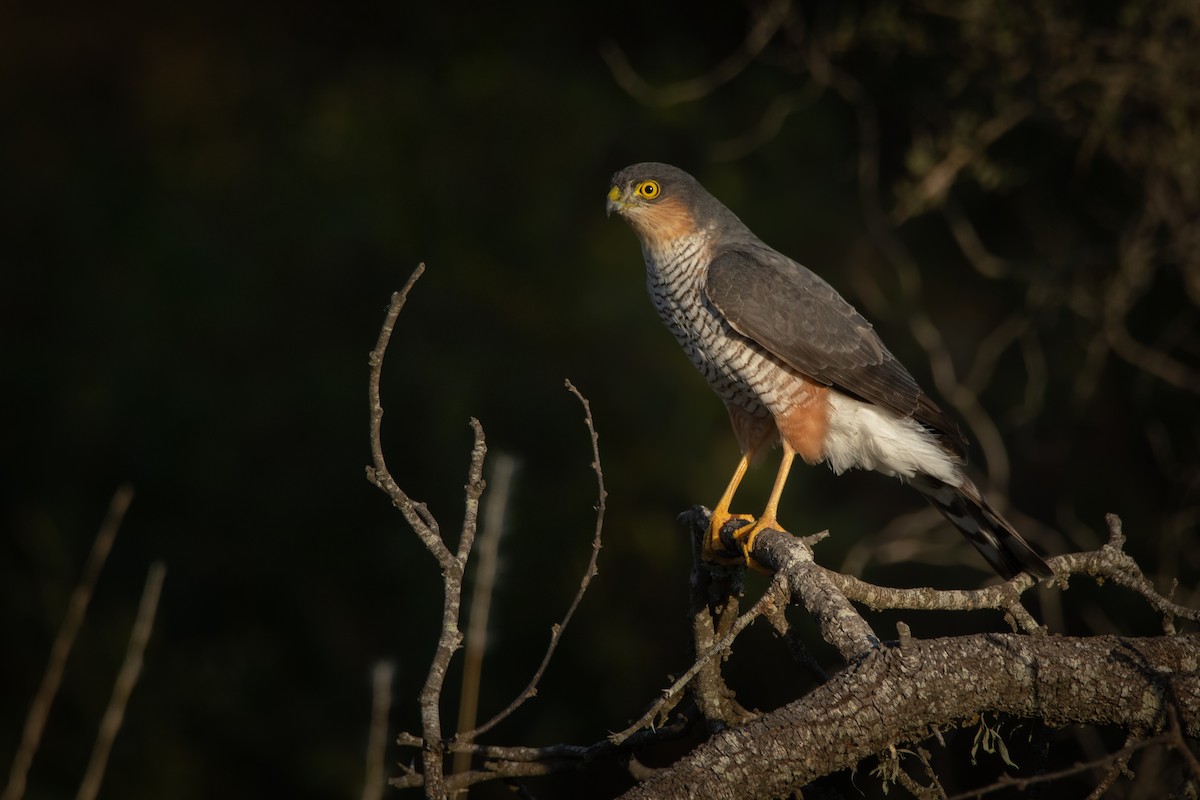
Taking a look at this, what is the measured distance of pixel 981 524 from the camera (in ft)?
11.4

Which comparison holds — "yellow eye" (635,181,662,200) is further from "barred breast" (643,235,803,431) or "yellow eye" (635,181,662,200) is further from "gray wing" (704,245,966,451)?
"gray wing" (704,245,966,451)

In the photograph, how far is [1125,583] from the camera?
6.93ft

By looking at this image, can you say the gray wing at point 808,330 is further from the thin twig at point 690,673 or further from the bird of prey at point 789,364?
the thin twig at point 690,673

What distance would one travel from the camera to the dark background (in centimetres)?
548

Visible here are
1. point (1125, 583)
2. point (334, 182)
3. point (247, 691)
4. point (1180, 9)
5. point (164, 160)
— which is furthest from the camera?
point (164, 160)

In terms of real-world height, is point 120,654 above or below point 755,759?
above

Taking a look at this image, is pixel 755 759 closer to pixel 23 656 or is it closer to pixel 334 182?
pixel 334 182

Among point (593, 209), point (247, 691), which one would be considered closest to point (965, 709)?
point (593, 209)

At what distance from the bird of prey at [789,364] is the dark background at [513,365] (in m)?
1.19

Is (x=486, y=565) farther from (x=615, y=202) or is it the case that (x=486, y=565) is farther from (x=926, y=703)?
(x=615, y=202)

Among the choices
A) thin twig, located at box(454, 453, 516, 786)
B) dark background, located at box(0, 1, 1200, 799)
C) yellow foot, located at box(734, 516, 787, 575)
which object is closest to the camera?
thin twig, located at box(454, 453, 516, 786)

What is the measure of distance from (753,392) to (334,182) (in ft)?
12.7

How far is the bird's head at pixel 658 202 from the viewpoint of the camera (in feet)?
12.3

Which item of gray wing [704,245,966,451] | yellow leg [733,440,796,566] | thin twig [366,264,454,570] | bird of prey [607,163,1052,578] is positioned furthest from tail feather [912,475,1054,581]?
thin twig [366,264,454,570]
